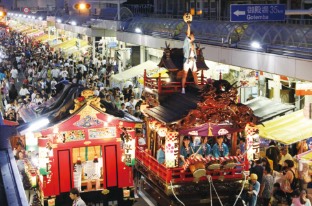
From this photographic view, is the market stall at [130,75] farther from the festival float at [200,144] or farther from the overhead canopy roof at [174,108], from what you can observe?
the festival float at [200,144]

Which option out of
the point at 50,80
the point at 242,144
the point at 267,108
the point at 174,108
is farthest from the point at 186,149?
the point at 50,80

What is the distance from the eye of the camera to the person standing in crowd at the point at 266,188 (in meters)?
12.7

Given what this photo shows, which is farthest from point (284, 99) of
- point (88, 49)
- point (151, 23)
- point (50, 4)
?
point (50, 4)

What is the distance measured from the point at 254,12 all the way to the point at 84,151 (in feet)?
22.1

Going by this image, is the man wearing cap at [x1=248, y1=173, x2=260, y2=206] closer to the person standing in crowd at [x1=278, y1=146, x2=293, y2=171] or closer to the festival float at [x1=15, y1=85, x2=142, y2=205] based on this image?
the person standing in crowd at [x1=278, y1=146, x2=293, y2=171]

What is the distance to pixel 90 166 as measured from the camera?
512 inches

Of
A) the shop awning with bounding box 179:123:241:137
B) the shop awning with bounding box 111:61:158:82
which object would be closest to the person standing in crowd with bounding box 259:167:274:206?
the shop awning with bounding box 179:123:241:137

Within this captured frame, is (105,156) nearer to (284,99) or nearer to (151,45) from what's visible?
(284,99)

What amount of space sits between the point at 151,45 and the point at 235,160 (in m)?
15.3

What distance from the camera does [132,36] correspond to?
3034 cm

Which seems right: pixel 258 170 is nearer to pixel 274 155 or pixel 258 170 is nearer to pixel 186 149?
pixel 186 149

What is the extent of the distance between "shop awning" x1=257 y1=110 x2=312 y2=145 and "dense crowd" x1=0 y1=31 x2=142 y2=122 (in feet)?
15.1

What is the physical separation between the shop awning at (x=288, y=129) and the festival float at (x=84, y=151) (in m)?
3.94

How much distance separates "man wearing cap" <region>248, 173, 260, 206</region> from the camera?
12.0 m
